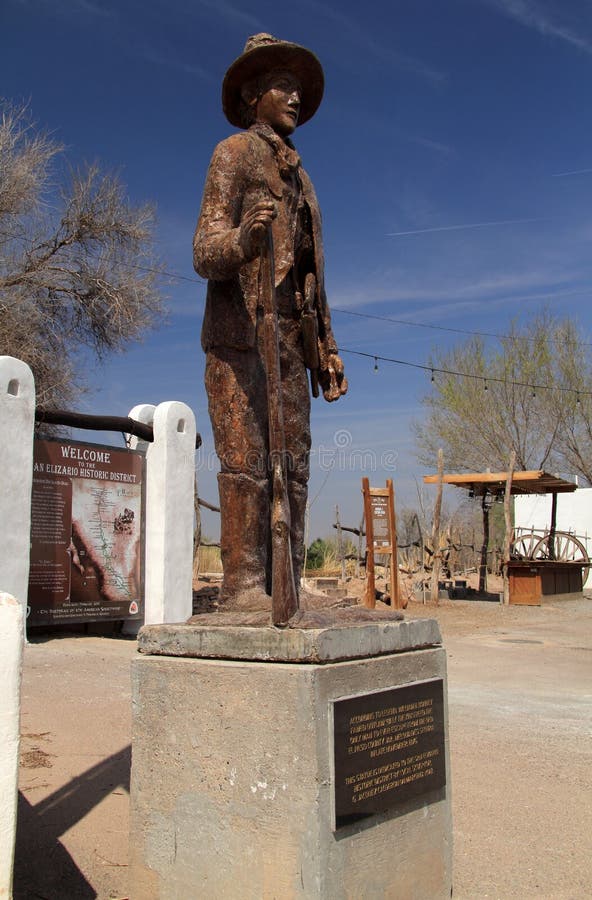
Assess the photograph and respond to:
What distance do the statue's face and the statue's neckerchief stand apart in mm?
44

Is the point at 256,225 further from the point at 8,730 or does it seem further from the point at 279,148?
the point at 8,730

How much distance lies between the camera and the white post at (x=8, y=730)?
2.56 m

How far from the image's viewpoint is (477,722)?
611cm

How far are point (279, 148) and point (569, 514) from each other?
20.7m

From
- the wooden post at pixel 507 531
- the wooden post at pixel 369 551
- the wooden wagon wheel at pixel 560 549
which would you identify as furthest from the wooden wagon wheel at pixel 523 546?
the wooden post at pixel 369 551

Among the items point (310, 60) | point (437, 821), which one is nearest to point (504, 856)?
point (437, 821)

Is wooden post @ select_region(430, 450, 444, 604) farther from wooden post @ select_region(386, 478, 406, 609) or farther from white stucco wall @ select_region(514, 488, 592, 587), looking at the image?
white stucco wall @ select_region(514, 488, 592, 587)

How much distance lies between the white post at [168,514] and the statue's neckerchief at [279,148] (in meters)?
6.23

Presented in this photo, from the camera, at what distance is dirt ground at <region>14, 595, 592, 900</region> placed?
3.49 metres

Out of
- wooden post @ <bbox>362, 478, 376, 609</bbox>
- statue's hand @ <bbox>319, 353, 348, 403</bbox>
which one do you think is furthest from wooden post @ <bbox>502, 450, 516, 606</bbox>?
statue's hand @ <bbox>319, 353, 348, 403</bbox>

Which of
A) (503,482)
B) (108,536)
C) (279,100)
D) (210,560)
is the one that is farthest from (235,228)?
(210,560)

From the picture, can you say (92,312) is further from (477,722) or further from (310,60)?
(310,60)

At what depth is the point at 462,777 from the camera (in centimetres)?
485

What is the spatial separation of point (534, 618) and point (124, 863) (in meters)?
12.1
